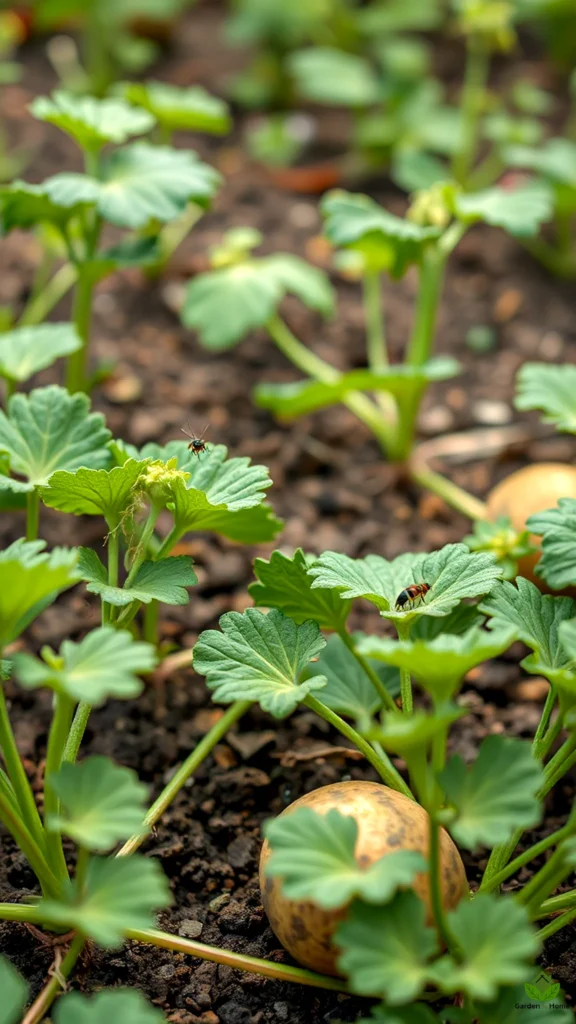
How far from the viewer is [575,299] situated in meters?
3.04

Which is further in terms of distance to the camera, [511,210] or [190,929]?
[511,210]

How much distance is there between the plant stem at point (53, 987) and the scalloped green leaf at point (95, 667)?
421 millimetres

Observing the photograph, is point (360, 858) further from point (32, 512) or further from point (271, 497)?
point (271, 497)

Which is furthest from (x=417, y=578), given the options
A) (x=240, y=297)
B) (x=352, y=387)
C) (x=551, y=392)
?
(x=240, y=297)

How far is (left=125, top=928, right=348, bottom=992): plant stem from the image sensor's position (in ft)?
4.63

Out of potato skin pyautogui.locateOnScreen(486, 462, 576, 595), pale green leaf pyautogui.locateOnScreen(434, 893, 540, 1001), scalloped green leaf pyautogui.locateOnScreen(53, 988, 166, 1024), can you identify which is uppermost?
scalloped green leaf pyautogui.locateOnScreen(53, 988, 166, 1024)

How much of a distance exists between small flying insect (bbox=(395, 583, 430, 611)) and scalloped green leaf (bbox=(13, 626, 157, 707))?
1.42ft

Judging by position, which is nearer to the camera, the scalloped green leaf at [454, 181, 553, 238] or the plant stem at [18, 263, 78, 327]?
the scalloped green leaf at [454, 181, 553, 238]

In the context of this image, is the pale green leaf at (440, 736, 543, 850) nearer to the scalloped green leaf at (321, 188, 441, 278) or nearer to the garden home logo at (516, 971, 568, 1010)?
the garden home logo at (516, 971, 568, 1010)

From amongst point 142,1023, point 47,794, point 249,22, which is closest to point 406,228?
point 47,794

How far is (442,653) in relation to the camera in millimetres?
1221

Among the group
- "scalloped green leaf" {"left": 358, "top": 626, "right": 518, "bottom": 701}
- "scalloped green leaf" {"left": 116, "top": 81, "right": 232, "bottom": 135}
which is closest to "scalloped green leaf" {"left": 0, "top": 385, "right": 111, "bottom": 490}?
"scalloped green leaf" {"left": 358, "top": 626, "right": 518, "bottom": 701}

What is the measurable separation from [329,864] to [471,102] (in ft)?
7.80

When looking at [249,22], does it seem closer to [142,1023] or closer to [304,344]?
[304,344]
